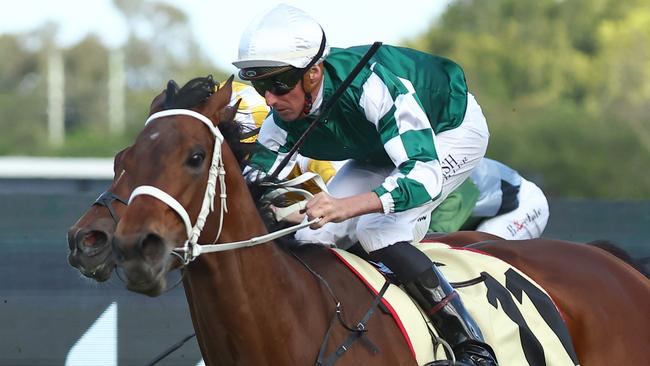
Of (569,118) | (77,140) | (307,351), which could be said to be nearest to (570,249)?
(307,351)

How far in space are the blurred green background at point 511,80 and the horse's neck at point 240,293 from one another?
21374 mm

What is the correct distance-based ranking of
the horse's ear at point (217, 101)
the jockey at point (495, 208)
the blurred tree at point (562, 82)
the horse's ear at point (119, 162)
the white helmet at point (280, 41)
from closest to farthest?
1. the horse's ear at point (119, 162)
2. the horse's ear at point (217, 101)
3. the white helmet at point (280, 41)
4. the jockey at point (495, 208)
5. the blurred tree at point (562, 82)

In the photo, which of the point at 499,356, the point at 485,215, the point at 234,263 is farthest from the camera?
the point at 485,215

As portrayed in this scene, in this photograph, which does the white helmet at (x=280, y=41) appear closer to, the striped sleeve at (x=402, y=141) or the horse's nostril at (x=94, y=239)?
the striped sleeve at (x=402, y=141)

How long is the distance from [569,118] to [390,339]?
75.8 feet

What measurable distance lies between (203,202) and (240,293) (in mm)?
356

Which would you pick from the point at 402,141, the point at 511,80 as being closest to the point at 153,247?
the point at 402,141

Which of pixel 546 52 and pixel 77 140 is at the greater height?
pixel 546 52

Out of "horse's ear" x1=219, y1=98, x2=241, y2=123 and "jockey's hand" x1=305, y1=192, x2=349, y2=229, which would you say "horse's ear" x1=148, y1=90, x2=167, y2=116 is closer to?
"horse's ear" x1=219, y1=98, x2=241, y2=123

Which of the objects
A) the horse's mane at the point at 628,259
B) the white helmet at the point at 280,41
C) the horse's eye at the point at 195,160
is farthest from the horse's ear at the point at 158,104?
the horse's mane at the point at 628,259

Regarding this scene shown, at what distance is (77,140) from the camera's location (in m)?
32.8

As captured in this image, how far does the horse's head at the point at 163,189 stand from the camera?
10.2 feet

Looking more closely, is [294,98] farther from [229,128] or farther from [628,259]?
[628,259]

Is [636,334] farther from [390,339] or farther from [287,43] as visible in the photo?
[287,43]
